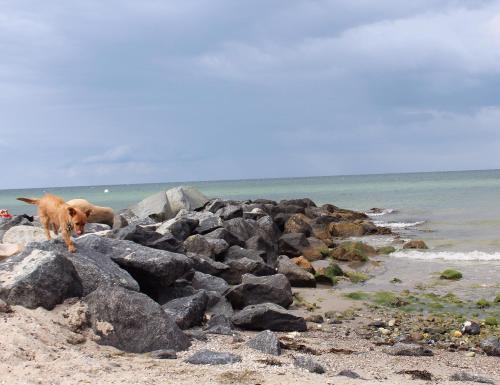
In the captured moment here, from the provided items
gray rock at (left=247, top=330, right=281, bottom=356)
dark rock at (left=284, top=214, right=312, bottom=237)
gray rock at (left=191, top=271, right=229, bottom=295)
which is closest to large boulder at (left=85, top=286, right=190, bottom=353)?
gray rock at (left=247, top=330, right=281, bottom=356)

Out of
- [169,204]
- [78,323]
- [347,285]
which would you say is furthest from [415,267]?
[169,204]

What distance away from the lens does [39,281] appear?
7.04 m

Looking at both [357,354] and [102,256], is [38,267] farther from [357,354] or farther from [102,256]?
[357,354]

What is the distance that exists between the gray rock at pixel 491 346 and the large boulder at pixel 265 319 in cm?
256

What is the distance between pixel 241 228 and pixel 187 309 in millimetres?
8558

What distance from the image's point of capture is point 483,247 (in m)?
18.3

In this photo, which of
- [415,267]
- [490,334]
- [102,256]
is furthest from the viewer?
[415,267]

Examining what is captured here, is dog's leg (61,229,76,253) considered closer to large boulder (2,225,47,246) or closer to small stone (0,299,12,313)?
small stone (0,299,12,313)

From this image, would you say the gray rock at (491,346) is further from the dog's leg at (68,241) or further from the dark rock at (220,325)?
the dog's leg at (68,241)

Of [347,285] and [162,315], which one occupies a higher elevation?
[162,315]

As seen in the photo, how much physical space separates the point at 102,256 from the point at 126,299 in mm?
1620

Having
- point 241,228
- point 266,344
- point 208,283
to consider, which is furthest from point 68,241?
point 241,228

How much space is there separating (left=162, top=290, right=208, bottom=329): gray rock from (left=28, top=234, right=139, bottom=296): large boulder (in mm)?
576

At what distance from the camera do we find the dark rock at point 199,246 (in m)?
13.0
